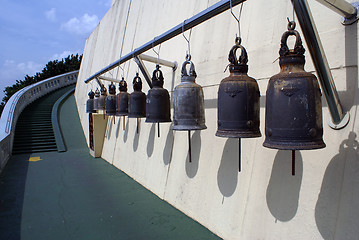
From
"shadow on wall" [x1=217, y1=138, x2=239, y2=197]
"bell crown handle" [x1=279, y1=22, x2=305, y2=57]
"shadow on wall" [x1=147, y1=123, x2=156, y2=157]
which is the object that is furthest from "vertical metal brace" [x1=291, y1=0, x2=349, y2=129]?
"shadow on wall" [x1=147, y1=123, x2=156, y2=157]

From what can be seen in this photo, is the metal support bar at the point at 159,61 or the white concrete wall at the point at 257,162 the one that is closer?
the white concrete wall at the point at 257,162

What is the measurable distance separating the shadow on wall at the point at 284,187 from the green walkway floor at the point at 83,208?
0.91 meters

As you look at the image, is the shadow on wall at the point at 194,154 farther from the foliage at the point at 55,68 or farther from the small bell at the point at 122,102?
the foliage at the point at 55,68

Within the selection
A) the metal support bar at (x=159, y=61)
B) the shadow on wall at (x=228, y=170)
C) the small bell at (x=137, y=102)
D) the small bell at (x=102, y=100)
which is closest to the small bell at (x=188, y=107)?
the shadow on wall at (x=228, y=170)

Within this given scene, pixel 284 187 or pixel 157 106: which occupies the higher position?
pixel 157 106

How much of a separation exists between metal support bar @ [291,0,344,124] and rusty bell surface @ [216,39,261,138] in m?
0.46

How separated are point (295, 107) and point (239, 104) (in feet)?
1.49

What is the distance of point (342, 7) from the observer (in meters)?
1.77

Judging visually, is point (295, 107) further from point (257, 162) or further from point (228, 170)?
point (228, 170)

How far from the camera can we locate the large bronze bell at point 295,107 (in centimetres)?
155

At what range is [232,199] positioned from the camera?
2.69 metres

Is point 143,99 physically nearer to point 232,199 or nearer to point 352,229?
point 232,199

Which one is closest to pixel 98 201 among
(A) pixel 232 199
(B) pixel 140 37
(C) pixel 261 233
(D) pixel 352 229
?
(A) pixel 232 199

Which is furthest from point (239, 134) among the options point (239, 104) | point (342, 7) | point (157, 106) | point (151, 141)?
point (151, 141)
